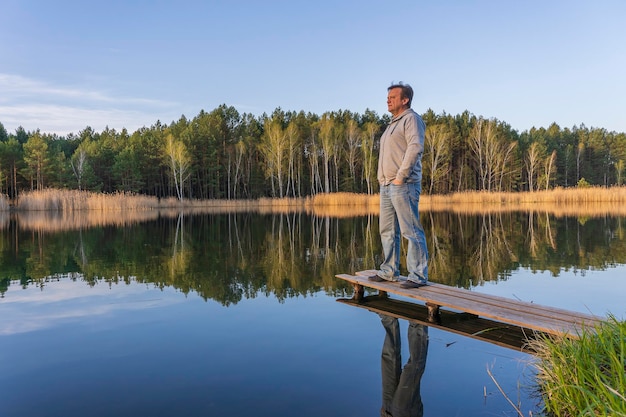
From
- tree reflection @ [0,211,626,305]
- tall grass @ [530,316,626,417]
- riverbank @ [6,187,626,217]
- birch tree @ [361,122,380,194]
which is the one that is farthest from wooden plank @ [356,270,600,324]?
birch tree @ [361,122,380,194]

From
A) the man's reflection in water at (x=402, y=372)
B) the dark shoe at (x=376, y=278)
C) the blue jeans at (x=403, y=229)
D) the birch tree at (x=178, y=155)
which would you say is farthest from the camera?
the birch tree at (x=178, y=155)

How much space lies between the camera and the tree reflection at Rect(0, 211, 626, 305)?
265 inches

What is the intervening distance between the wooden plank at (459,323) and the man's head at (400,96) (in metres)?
2.14

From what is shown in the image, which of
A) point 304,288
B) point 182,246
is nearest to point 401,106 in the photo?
point 304,288

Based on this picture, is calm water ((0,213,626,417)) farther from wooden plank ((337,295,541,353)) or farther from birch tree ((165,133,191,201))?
birch tree ((165,133,191,201))

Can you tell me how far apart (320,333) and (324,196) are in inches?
1348

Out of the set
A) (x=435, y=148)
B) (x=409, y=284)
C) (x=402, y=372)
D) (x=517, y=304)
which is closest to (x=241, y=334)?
(x=402, y=372)

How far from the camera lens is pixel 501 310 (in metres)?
3.82

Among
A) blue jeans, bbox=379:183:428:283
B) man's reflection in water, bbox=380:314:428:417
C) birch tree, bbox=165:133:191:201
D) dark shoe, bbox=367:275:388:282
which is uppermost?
birch tree, bbox=165:133:191:201

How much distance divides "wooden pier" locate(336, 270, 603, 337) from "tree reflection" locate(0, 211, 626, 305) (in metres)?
1.61

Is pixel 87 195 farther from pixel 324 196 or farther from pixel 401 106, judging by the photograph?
pixel 401 106

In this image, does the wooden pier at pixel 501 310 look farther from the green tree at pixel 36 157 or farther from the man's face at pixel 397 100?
the green tree at pixel 36 157

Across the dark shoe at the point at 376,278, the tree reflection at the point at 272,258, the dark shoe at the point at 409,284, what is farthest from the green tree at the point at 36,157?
the dark shoe at the point at 409,284

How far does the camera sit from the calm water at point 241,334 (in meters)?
2.81
